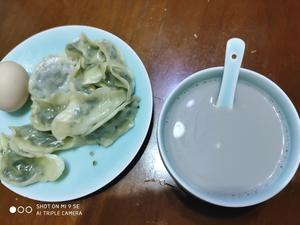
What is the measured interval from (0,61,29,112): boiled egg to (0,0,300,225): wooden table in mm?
132

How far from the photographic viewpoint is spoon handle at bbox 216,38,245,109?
748mm

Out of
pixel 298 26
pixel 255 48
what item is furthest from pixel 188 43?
pixel 298 26

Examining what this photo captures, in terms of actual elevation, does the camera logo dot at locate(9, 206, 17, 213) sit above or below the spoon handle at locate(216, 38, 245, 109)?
below

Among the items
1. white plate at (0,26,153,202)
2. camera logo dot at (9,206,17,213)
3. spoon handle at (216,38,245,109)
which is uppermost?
spoon handle at (216,38,245,109)

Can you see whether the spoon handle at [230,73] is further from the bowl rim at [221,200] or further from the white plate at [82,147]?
the white plate at [82,147]

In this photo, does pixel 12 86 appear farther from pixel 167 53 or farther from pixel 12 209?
pixel 167 53

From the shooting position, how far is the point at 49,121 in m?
0.88

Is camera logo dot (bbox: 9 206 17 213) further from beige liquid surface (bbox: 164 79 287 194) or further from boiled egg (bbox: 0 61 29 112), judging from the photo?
beige liquid surface (bbox: 164 79 287 194)

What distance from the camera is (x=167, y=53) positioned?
0.95 meters

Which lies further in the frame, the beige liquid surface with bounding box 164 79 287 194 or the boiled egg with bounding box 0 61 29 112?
the boiled egg with bounding box 0 61 29 112

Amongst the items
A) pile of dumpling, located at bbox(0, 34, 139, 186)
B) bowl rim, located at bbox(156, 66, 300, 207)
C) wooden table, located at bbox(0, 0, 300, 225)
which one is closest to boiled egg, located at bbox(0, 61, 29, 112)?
pile of dumpling, located at bbox(0, 34, 139, 186)

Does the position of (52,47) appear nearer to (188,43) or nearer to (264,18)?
(188,43)

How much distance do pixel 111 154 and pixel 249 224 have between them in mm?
333

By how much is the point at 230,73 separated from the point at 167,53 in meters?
0.24
